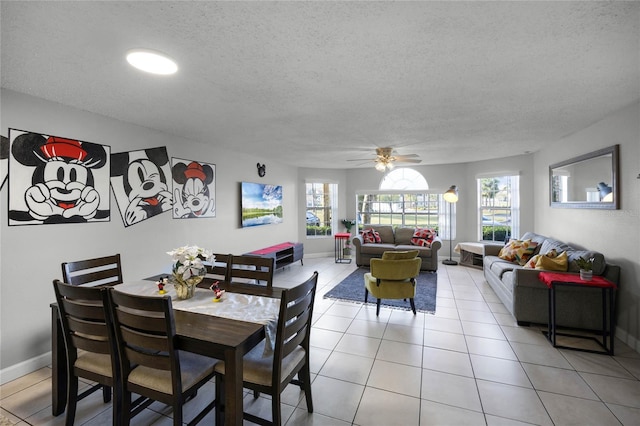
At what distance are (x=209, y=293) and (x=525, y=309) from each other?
11.5 ft

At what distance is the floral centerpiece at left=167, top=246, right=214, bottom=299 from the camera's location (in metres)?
2.05

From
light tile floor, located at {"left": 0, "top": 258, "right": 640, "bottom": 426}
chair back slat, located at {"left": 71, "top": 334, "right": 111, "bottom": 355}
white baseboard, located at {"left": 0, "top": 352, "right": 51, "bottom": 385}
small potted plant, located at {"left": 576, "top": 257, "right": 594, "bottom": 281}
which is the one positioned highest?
small potted plant, located at {"left": 576, "top": 257, "right": 594, "bottom": 281}

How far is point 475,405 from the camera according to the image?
2.04 meters

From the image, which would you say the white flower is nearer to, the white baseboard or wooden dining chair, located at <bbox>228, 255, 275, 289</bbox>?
wooden dining chair, located at <bbox>228, 255, 275, 289</bbox>

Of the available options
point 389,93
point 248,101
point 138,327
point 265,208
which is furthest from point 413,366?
point 265,208

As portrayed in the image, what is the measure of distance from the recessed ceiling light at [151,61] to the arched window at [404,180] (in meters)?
6.34

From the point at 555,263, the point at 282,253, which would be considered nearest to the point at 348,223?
the point at 282,253

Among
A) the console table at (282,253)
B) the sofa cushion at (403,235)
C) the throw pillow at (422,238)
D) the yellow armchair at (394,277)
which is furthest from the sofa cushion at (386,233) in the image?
the yellow armchair at (394,277)

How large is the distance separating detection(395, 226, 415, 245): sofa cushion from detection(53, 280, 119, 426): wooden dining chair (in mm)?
6029

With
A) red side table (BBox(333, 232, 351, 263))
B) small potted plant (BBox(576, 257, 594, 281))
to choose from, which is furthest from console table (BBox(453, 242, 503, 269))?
small potted plant (BBox(576, 257, 594, 281))

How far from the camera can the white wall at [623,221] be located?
278 cm

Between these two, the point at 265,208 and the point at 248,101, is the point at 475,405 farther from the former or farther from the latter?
the point at 265,208

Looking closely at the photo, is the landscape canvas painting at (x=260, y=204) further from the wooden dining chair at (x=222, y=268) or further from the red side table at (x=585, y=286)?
the red side table at (x=585, y=286)

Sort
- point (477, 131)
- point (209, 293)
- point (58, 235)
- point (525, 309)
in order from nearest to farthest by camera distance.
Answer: point (209, 293), point (58, 235), point (525, 309), point (477, 131)
